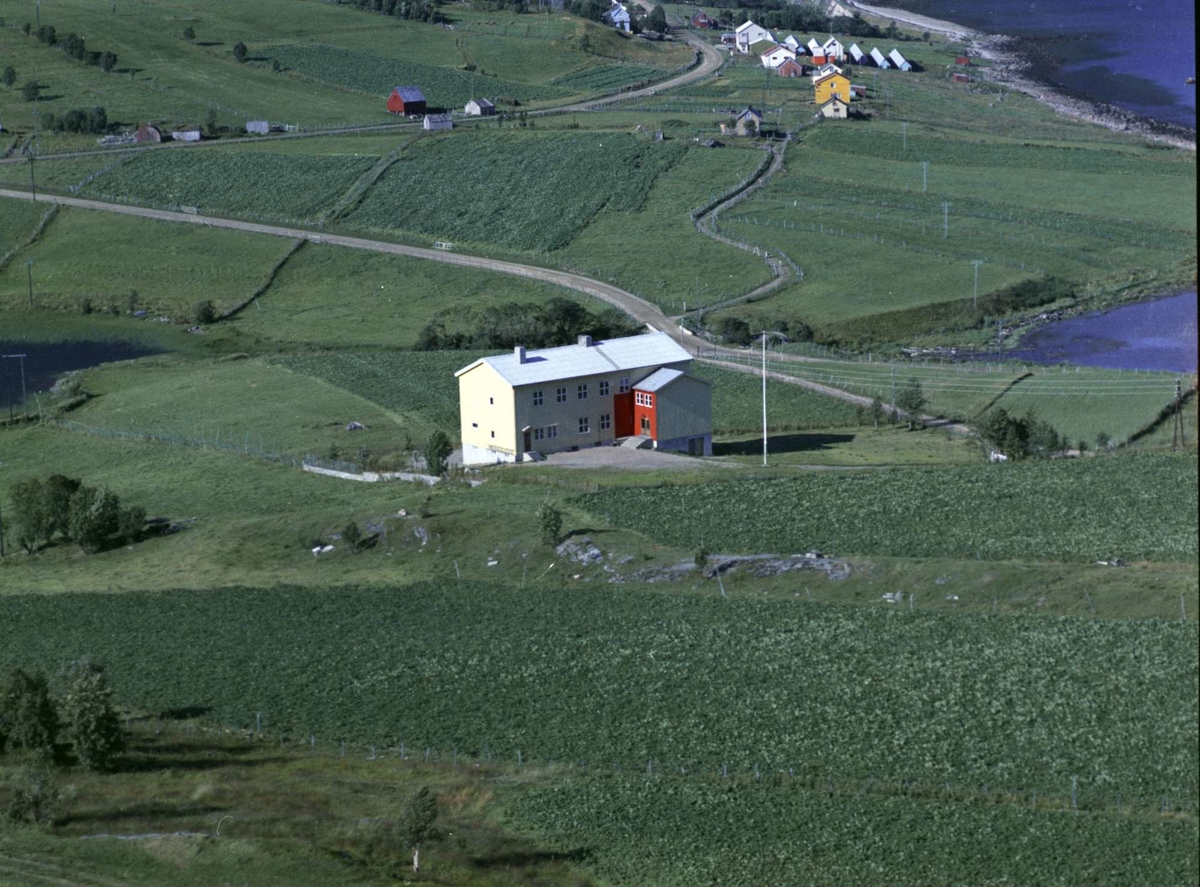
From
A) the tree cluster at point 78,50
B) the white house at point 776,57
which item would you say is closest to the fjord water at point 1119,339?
the white house at point 776,57

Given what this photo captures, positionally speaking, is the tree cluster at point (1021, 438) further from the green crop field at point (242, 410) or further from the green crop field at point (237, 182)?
the green crop field at point (237, 182)

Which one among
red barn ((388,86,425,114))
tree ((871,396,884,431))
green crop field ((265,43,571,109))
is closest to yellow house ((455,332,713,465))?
tree ((871,396,884,431))

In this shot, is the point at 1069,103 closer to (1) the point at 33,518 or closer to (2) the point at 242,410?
(2) the point at 242,410

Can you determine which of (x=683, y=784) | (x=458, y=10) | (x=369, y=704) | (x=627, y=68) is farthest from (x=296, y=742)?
(x=458, y=10)

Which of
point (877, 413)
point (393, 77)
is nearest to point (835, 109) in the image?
point (393, 77)

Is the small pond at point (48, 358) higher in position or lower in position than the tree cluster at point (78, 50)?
lower

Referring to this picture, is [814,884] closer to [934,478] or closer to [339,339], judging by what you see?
[934,478]

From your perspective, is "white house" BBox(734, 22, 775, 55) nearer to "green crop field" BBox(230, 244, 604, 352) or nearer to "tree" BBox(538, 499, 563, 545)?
"green crop field" BBox(230, 244, 604, 352)
